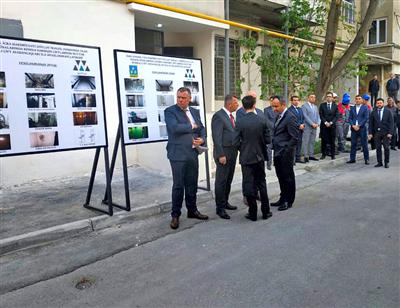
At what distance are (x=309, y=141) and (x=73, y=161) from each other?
6.24m

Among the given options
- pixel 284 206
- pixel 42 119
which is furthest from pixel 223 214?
pixel 42 119

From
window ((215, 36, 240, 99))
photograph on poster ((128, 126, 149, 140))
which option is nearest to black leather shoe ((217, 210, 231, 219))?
photograph on poster ((128, 126, 149, 140))

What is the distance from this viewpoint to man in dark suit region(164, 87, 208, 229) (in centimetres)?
576

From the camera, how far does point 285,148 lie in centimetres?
684

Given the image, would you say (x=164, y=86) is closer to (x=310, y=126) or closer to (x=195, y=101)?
(x=195, y=101)

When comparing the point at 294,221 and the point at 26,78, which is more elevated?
the point at 26,78

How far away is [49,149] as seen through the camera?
548 cm

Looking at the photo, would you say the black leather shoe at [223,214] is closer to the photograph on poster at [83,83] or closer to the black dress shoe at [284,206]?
the black dress shoe at [284,206]

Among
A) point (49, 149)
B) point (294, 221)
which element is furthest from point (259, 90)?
point (49, 149)

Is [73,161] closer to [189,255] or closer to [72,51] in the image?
[72,51]

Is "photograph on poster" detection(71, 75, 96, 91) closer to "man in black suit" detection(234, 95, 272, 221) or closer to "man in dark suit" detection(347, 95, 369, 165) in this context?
"man in black suit" detection(234, 95, 272, 221)

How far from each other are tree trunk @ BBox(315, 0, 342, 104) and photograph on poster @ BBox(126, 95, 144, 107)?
7664 millimetres

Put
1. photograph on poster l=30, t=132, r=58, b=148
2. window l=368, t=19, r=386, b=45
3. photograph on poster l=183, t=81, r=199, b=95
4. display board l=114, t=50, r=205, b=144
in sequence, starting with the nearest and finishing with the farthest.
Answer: photograph on poster l=30, t=132, r=58, b=148 < display board l=114, t=50, r=205, b=144 < photograph on poster l=183, t=81, r=199, b=95 < window l=368, t=19, r=386, b=45

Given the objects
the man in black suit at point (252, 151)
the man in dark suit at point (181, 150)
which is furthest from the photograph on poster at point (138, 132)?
the man in black suit at point (252, 151)
